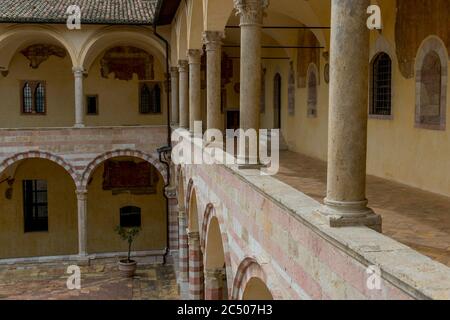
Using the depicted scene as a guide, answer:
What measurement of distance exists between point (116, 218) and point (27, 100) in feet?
18.4

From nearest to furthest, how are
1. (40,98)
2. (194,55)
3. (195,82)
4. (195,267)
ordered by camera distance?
(195,82) < (194,55) < (195,267) < (40,98)

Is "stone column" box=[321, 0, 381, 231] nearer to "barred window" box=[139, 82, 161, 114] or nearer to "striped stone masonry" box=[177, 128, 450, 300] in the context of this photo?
"striped stone masonry" box=[177, 128, 450, 300]

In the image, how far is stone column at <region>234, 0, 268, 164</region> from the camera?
686 centimetres

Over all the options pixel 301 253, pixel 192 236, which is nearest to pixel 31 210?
pixel 192 236

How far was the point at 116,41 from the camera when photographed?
20016 mm

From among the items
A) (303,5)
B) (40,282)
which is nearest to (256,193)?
(303,5)

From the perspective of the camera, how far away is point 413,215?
607 centimetres

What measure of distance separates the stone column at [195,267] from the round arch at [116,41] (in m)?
7.57

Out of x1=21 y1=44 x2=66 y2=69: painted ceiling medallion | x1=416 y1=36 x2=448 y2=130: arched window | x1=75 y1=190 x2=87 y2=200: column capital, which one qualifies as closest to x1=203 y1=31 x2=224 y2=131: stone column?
x1=416 y1=36 x2=448 y2=130: arched window

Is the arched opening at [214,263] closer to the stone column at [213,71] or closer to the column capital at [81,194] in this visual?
the stone column at [213,71]

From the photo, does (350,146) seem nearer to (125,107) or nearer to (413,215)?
(413,215)

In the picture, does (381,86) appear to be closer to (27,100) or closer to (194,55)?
(194,55)

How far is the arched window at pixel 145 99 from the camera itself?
2150 cm
